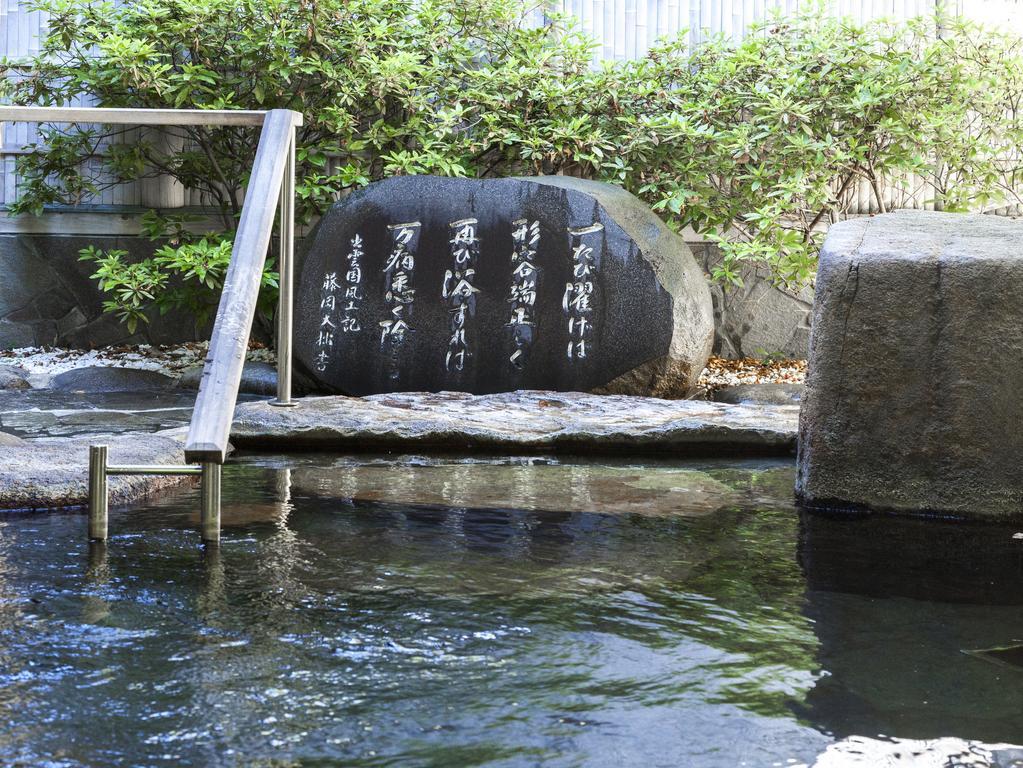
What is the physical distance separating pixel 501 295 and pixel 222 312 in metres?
3.74

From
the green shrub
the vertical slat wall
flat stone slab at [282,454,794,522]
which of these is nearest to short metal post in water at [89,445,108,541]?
flat stone slab at [282,454,794,522]

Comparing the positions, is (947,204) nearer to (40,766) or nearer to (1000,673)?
(1000,673)

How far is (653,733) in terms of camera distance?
6.28 feet

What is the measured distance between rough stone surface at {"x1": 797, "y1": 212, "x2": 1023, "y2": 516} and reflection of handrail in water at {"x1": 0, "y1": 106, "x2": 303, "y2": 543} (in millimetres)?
1854

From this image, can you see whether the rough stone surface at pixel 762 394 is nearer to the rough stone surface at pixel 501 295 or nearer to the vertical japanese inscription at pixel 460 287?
the rough stone surface at pixel 501 295

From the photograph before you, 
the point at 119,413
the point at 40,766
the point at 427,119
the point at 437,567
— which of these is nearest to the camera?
the point at 40,766

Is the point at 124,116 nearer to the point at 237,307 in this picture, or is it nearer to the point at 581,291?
the point at 237,307

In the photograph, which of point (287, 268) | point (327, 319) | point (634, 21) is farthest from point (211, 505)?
point (634, 21)

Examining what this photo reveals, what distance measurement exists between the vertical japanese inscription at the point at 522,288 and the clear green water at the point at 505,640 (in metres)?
3.28

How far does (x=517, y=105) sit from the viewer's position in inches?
325

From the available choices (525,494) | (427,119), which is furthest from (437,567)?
(427,119)

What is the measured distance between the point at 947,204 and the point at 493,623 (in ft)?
24.4

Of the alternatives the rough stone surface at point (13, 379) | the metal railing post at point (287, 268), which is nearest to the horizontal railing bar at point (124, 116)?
the metal railing post at point (287, 268)

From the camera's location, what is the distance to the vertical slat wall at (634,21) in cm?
891
